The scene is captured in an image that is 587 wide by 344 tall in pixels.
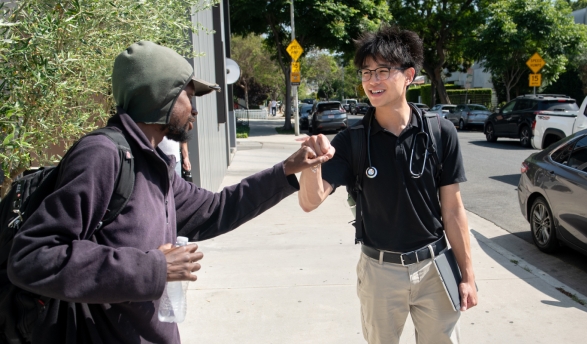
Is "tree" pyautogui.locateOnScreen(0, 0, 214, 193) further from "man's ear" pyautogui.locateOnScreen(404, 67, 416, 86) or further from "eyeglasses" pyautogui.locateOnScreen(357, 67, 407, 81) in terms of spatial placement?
"man's ear" pyautogui.locateOnScreen(404, 67, 416, 86)

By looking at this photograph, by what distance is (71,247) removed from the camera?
158 centimetres

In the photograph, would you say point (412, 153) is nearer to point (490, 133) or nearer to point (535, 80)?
point (490, 133)

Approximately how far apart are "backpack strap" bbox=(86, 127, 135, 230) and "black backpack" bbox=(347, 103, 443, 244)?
50.4 inches

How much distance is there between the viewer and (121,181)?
1719 mm

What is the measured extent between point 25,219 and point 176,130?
60cm

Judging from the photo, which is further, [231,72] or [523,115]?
[523,115]

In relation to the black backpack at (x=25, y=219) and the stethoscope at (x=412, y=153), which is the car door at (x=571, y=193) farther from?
the black backpack at (x=25, y=219)

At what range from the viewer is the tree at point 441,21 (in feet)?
108

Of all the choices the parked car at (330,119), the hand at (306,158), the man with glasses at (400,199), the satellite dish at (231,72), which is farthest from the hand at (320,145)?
the parked car at (330,119)

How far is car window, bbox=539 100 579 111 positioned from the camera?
17156mm

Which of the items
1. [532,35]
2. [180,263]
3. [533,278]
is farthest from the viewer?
[532,35]

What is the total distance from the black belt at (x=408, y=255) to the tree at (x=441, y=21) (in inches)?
1239

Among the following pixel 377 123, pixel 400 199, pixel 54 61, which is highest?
pixel 54 61

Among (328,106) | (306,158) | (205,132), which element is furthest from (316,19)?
(306,158)
